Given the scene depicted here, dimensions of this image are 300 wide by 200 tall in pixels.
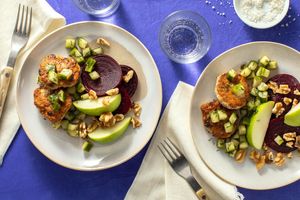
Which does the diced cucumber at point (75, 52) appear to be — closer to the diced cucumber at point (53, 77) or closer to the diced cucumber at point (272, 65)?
the diced cucumber at point (53, 77)

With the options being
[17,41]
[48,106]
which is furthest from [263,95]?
[17,41]

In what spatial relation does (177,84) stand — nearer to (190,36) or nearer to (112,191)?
(190,36)

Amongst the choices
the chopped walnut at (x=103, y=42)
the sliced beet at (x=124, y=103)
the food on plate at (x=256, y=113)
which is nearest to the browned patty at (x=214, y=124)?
the food on plate at (x=256, y=113)

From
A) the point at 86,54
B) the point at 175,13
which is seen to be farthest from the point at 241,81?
the point at 86,54

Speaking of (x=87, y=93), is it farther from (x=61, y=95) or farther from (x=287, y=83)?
(x=287, y=83)

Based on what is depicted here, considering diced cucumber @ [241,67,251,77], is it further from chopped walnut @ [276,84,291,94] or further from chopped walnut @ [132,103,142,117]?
chopped walnut @ [132,103,142,117]

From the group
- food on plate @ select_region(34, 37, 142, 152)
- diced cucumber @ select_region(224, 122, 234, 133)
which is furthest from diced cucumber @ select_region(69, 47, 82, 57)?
diced cucumber @ select_region(224, 122, 234, 133)
